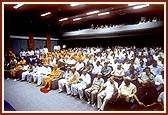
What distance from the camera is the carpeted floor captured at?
5.11 m

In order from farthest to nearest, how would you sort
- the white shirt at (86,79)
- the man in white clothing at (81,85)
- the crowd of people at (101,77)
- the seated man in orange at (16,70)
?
the seated man in orange at (16,70), the white shirt at (86,79), the man in white clothing at (81,85), the crowd of people at (101,77)

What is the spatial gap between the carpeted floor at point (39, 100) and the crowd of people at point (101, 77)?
0.84 ft

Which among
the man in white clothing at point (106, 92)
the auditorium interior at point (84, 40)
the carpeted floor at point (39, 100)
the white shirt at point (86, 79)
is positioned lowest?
the carpeted floor at point (39, 100)

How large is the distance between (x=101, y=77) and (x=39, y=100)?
1.81 metres

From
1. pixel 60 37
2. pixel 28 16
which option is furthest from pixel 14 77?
pixel 60 37

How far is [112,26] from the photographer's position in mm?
12812

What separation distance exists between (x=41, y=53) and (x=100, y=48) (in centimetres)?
531

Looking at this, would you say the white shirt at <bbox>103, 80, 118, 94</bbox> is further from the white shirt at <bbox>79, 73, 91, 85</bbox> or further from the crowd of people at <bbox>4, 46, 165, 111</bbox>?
the white shirt at <bbox>79, 73, 91, 85</bbox>

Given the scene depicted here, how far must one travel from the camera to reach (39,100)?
5758mm

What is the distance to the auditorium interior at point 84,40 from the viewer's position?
5223 millimetres

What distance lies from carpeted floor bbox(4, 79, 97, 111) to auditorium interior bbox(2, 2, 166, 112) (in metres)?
0.05

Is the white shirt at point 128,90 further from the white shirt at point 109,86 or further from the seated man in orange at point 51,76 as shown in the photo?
the seated man in orange at point 51,76

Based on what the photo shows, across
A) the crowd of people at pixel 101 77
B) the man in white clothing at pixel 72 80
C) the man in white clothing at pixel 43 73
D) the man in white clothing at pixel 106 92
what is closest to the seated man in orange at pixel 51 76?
the crowd of people at pixel 101 77

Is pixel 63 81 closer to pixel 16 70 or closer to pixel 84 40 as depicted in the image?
pixel 16 70
